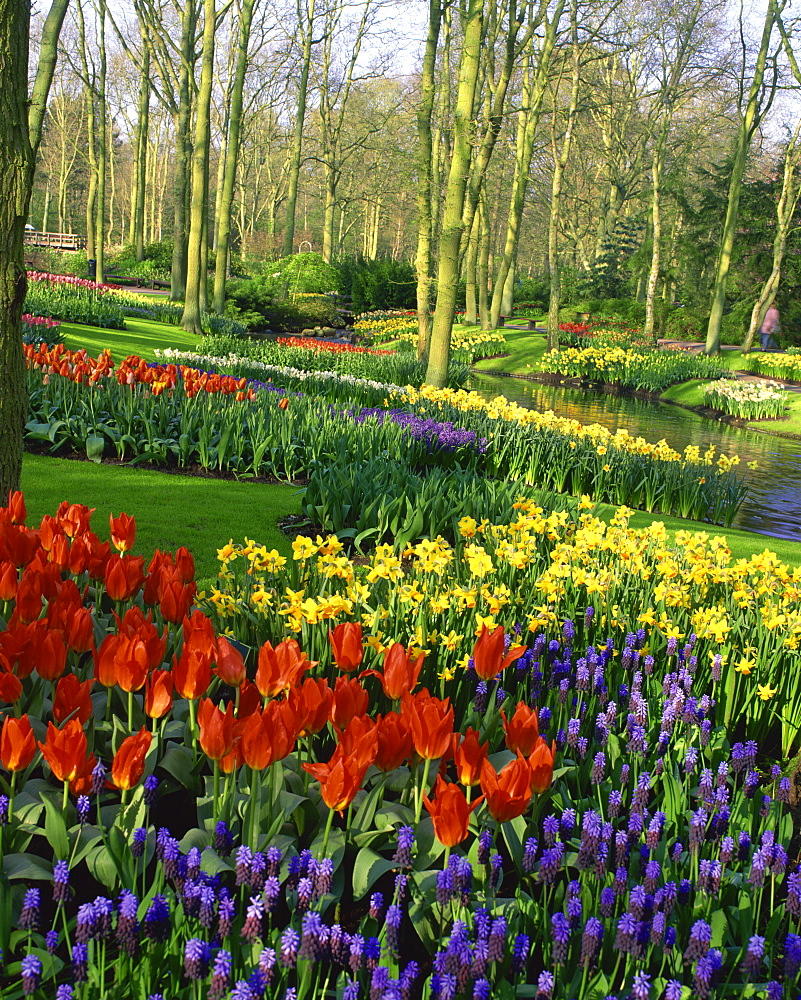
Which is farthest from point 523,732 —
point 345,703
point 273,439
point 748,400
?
point 748,400

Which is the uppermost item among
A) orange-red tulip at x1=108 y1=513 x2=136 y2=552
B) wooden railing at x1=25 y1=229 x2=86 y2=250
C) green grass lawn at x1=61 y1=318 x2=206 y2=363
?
wooden railing at x1=25 y1=229 x2=86 y2=250

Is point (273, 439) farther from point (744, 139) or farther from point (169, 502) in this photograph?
point (744, 139)

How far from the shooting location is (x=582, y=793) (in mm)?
2422

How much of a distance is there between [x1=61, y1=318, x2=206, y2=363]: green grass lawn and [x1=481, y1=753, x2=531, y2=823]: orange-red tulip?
1322 cm

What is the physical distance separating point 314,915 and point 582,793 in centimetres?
124

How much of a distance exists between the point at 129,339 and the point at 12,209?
46.6 ft

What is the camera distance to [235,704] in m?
2.22

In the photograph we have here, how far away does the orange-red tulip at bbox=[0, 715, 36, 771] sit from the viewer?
172 centimetres

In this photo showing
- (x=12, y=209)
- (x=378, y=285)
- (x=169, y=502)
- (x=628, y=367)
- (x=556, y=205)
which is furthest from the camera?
(x=378, y=285)

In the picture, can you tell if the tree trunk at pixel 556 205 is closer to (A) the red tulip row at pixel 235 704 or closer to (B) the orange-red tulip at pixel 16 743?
(A) the red tulip row at pixel 235 704

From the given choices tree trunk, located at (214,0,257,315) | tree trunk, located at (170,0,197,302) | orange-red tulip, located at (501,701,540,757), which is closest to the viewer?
orange-red tulip, located at (501,701,540,757)

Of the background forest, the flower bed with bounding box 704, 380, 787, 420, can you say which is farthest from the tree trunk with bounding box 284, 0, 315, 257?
the flower bed with bounding box 704, 380, 787, 420

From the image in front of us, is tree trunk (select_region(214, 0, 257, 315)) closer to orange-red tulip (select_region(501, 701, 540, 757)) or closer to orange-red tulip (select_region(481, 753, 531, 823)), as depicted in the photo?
orange-red tulip (select_region(501, 701, 540, 757))

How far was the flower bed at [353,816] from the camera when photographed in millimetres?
1506
